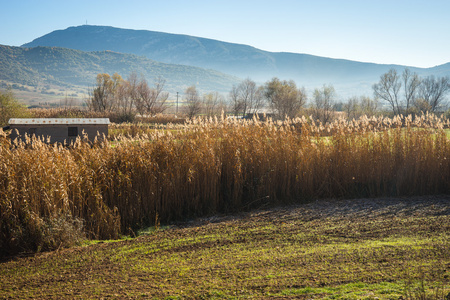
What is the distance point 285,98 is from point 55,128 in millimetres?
34788

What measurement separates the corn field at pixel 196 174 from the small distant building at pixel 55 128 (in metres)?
9.75

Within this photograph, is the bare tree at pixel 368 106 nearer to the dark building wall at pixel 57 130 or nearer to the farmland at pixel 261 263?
the dark building wall at pixel 57 130

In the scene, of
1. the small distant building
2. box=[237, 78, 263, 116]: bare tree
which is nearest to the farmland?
the small distant building

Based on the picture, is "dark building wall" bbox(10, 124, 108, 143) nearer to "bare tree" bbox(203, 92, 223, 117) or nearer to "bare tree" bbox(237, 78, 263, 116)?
"bare tree" bbox(203, 92, 223, 117)

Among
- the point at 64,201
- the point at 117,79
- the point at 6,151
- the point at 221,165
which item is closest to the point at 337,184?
the point at 221,165

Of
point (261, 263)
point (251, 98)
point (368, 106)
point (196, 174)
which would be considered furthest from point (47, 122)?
point (368, 106)

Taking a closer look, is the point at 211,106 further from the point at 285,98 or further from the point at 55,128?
the point at 55,128

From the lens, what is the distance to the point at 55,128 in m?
16.3

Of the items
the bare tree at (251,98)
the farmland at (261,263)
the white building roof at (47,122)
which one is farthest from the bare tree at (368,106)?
the farmland at (261,263)

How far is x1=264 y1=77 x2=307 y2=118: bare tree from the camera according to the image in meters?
41.9

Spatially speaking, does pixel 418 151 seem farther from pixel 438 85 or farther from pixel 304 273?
pixel 438 85

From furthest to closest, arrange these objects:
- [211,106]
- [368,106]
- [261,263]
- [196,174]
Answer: [211,106]
[368,106]
[196,174]
[261,263]

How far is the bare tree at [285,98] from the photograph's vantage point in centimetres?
4194

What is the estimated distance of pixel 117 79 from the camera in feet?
266
